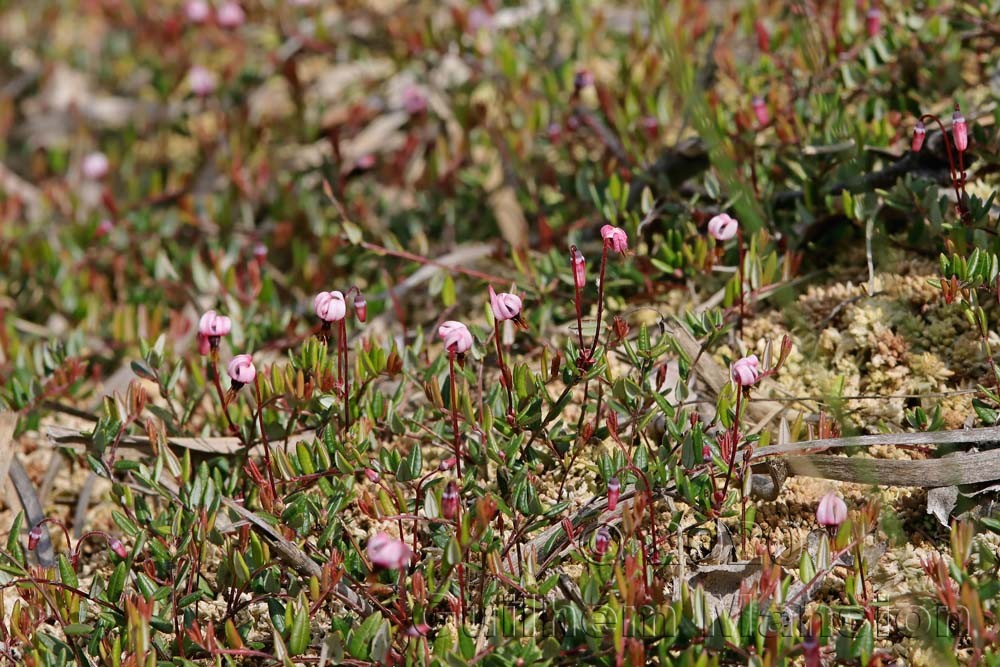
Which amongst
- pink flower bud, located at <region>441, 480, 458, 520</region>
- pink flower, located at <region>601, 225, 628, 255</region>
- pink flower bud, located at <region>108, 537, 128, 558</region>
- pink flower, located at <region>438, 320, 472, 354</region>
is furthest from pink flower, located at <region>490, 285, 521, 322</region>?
pink flower bud, located at <region>108, 537, 128, 558</region>

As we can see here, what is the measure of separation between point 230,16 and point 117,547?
2803 millimetres

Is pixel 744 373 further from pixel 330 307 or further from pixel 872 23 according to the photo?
pixel 872 23

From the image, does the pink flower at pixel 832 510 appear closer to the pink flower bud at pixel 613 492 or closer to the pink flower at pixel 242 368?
the pink flower bud at pixel 613 492

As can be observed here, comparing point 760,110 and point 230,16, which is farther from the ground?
point 230,16

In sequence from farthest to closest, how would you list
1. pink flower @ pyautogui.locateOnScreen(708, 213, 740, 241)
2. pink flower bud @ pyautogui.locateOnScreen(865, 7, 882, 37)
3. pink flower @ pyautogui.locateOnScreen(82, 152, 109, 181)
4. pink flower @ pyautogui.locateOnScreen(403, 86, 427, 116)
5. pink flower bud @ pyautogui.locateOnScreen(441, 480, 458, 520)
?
pink flower @ pyautogui.locateOnScreen(82, 152, 109, 181) < pink flower @ pyautogui.locateOnScreen(403, 86, 427, 116) < pink flower bud @ pyautogui.locateOnScreen(865, 7, 882, 37) < pink flower @ pyautogui.locateOnScreen(708, 213, 740, 241) < pink flower bud @ pyautogui.locateOnScreen(441, 480, 458, 520)

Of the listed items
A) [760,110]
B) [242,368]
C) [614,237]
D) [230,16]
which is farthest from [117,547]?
[230,16]

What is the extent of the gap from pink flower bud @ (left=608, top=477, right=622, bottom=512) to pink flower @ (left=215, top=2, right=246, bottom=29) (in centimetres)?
312

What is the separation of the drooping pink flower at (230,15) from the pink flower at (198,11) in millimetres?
53

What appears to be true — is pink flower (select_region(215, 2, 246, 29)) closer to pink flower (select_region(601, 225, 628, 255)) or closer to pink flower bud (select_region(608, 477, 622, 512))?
pink flower (select_region(601, 225, 628, 255))

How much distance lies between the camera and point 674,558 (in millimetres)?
2176

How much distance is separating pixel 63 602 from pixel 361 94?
2.56 meters

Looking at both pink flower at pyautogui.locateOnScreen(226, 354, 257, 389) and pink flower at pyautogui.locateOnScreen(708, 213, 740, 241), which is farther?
pink flower at pyautogui.locateOnScreen(708, 213, 740, 241)

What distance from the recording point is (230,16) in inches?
168

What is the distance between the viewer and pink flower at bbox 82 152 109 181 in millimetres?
3922
